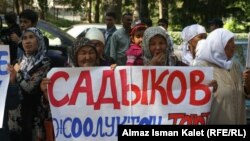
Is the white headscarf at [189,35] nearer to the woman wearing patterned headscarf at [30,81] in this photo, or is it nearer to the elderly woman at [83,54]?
the elderly woman at [83,54]

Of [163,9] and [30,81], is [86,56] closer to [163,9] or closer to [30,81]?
[30,81]

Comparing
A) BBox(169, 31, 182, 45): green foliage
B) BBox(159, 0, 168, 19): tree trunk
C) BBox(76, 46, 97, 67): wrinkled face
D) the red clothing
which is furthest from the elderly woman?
BBox(159, 0, 168, 19): tree trunk

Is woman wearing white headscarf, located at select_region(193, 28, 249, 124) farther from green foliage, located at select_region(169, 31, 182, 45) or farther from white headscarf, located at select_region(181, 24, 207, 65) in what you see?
green foliage, located at select_region(169, 31, 182, 45)

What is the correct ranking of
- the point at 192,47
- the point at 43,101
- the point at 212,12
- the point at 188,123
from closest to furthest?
the point at 188,123
the point at 43,101
the point at 192,47
the point at 212,12

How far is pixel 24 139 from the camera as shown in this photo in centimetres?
500

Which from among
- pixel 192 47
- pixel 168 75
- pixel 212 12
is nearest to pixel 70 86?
pixel 168 75

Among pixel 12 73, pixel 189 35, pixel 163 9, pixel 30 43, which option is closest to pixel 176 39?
pixel 163 9

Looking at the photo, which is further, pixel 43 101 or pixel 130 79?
pixel 43 101

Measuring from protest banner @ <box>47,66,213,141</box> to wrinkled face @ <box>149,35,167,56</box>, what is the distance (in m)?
0.16

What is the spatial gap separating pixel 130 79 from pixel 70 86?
49cm

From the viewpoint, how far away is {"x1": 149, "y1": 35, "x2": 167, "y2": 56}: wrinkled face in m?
4.55

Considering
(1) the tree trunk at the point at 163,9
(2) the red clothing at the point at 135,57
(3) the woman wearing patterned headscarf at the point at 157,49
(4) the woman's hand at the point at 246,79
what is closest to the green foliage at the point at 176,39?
(1) the tree trunk at the point at 163,9

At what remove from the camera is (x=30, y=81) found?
4.71m

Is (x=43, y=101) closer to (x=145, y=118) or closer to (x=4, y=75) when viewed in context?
(x=4, y=75)
